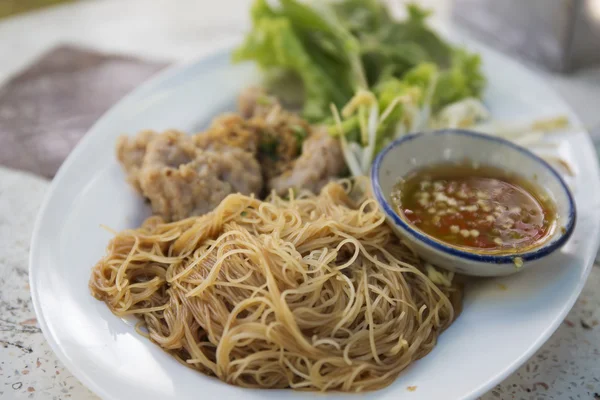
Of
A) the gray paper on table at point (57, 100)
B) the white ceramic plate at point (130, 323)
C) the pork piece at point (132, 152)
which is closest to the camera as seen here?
the white ceramic plate at point (130, 323)

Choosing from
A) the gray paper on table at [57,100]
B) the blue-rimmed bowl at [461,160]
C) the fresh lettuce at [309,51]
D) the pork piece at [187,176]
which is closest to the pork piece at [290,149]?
the pork piece at [187,176]

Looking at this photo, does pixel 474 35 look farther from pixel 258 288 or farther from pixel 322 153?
pixel 258 288

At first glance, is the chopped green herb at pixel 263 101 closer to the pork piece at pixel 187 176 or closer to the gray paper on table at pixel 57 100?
the pork piece at pixel 187 176

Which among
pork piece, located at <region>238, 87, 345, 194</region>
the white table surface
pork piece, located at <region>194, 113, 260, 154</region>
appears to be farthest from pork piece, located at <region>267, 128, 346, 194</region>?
the white table surface

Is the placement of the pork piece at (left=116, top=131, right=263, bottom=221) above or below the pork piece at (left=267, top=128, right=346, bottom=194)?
above

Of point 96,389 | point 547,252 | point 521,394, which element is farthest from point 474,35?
point 96,389

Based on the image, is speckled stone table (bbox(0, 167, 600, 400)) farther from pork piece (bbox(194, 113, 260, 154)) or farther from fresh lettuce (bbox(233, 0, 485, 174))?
fresh lettuce (bbox(233, 0, 485, 174))

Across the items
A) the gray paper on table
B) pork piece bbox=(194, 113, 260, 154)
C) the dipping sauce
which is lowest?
the gray paper on table
